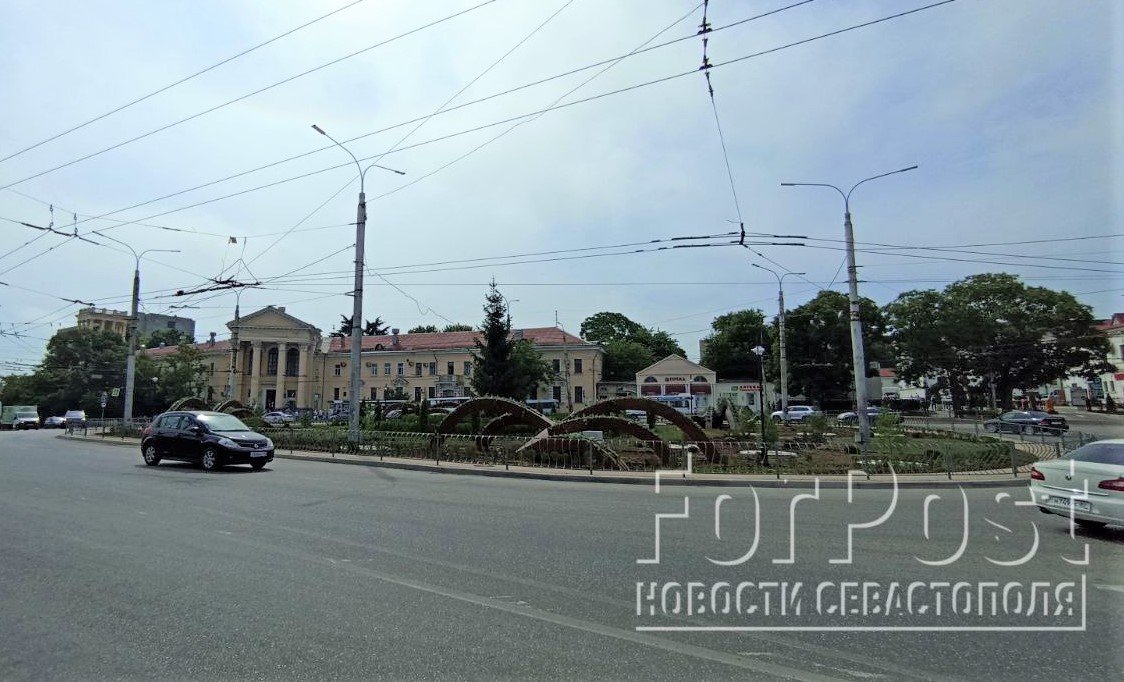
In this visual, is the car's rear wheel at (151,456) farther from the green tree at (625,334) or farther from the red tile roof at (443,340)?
the green tree at (625,334)

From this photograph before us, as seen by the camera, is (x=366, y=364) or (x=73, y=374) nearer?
(x=73, y=374)

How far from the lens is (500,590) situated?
211 inches

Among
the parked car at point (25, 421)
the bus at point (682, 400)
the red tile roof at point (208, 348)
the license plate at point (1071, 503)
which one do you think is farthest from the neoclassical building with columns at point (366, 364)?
the license plate at point (1071, 503)

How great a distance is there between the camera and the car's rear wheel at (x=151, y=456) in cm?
1689

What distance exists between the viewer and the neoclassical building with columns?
72312 mm

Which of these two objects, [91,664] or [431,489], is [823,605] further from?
[431,489]

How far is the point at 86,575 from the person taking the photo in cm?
577

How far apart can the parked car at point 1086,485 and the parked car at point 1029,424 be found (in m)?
22.5

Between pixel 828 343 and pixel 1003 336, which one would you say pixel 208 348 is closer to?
pixel 828 343

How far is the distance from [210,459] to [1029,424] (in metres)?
35.3

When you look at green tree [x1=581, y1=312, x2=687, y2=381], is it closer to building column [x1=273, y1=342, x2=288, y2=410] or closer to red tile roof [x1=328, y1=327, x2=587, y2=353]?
red tile roof [x1=328, y1=327, x2=587, y2=353]

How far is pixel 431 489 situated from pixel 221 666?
352 inches

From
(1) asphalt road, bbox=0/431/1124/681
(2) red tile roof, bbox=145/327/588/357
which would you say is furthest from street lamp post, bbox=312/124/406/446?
(2) red tile roof, bbox=145/327/588/357

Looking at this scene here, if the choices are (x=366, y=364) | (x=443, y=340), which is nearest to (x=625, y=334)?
(x=443, y=340)
